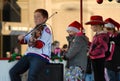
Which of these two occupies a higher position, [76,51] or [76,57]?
[76,51]

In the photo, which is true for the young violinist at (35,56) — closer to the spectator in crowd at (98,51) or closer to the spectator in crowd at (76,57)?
the spectator in crowd at (76,57)

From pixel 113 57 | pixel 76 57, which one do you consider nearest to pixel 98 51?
pixel 76 57

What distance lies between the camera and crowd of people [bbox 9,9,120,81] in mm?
7805

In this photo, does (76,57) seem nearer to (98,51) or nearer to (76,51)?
(76,51)

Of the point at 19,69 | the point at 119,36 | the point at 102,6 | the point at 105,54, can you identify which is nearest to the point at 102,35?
the point at 105,54

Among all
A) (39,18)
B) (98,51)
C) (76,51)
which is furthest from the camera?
(98,51)

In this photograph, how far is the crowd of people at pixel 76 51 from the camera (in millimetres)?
7805

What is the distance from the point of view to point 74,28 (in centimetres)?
898

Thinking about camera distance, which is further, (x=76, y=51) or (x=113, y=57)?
(x=113, y=57)

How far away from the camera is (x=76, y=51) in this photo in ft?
28.1

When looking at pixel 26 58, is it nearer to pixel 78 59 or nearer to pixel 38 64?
pixel 38 64

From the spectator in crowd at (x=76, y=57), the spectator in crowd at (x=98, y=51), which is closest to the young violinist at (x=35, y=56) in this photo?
the spectator in crowd at (x=76, y=57)

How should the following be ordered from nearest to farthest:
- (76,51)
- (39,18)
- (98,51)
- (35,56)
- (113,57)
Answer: (35,56), (39,18), (76,51), (98,51), (113,57)

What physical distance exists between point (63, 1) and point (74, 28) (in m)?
5.02
